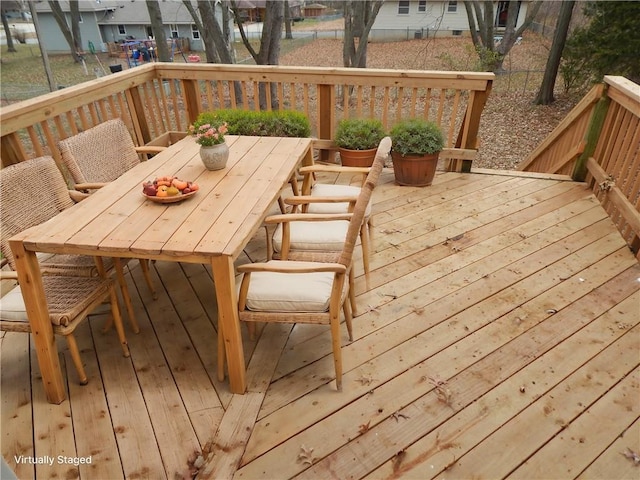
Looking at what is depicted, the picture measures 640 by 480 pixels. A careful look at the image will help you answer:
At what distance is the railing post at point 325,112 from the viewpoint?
155 inches

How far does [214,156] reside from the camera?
2.29m

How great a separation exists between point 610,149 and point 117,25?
692 inches

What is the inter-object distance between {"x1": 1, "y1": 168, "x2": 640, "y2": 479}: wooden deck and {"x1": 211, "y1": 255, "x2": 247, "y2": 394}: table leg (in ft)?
0.33

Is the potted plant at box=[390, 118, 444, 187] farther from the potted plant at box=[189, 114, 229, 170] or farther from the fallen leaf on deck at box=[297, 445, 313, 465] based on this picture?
the fallen leaf on deck at box=[297, 445, 313, 465]

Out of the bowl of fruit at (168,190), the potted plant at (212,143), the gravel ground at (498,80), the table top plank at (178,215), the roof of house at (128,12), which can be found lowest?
the gravel ground at (498,80)

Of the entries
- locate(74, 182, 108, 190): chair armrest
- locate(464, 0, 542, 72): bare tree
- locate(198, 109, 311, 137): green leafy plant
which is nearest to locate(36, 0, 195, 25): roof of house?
locate(464, 0, 542, 72): bare tree

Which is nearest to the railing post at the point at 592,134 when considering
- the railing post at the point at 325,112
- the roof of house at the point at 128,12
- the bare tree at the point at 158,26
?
the railing post at the point at 325,112

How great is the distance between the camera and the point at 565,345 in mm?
2137

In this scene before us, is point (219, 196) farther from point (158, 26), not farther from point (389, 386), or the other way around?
point (158, 26)

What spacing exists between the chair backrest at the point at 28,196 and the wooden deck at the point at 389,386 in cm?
64

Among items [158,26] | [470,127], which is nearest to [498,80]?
[158,26]

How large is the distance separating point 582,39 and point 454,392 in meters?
8.85

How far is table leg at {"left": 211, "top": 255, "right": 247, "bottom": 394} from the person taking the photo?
163 centimetres

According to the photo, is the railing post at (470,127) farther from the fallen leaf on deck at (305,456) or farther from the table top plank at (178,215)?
the fallen leaf on deck at (305,456)
